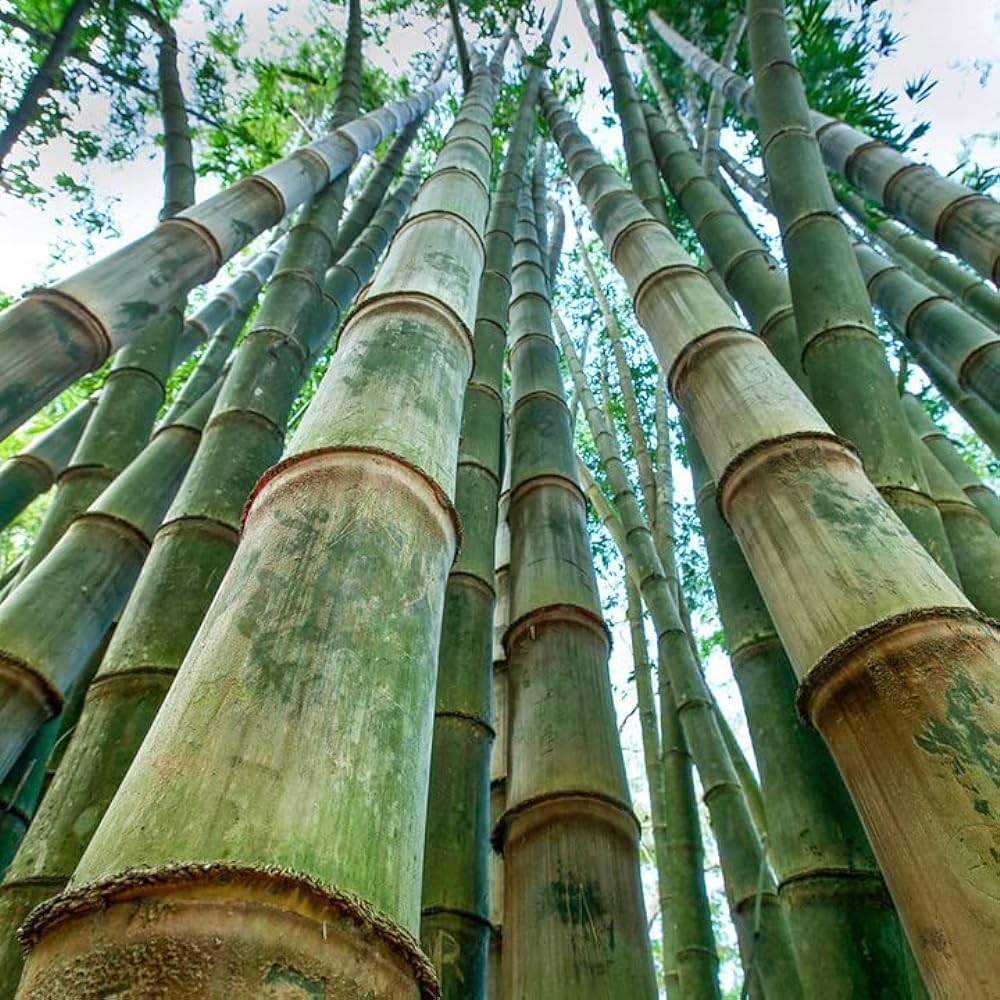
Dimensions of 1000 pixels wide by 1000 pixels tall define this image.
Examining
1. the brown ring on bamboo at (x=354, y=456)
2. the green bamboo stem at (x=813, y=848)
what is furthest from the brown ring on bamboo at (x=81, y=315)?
the green bamboo stem at (x=813, y=848)

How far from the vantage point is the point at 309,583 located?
3.03 ft

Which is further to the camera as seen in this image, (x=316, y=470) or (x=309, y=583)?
(x=316, y=470)

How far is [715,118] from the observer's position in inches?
219

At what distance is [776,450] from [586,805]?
0.87 m

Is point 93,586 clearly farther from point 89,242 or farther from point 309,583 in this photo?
point 89,242

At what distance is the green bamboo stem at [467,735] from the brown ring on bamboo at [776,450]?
0.85 metres

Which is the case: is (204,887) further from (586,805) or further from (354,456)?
(586,805)

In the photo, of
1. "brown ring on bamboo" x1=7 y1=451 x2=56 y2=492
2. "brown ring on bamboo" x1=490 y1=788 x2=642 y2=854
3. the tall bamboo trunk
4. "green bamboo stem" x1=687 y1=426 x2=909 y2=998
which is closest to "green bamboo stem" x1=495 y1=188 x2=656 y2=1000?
"brown ring on bamboo" x1=490 y1=788 x2=642 y2=854

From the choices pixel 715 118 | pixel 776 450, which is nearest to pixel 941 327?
pixel 776 450

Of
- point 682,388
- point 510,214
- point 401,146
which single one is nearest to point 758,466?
point 682,388

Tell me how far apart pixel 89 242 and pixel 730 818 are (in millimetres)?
6416

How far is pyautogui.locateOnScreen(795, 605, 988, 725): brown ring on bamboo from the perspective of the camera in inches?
44.3

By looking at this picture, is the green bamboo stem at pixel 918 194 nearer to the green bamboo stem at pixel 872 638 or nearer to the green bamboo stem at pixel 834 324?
the green bamboo stem at pixel 834 324

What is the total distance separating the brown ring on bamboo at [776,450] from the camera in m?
1.50
